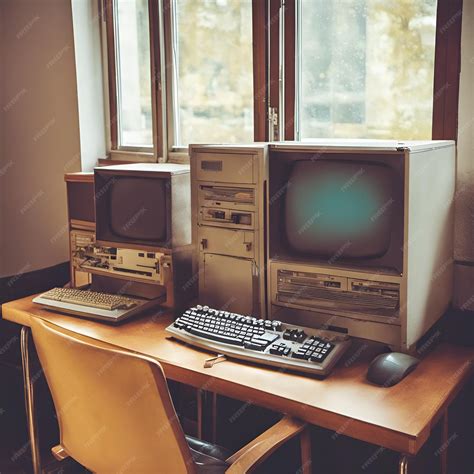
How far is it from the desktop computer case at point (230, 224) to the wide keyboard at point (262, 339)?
0.09 m

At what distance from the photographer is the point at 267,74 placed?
98.0 inches

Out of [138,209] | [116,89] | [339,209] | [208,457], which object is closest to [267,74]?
[138,209]

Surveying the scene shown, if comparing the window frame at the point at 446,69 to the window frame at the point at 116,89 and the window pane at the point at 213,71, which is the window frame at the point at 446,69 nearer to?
the window pane at the point at 213,71

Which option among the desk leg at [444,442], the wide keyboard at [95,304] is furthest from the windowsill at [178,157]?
the desk leg at [444,442]

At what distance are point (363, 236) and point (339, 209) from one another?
102 millimetres

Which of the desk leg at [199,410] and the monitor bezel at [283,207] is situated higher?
the monitor bezel at [283,207]

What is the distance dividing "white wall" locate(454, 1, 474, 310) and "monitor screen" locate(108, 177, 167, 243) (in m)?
0.93

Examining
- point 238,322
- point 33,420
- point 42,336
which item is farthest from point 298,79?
point 33,420

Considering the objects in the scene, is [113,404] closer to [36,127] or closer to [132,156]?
[132,156]

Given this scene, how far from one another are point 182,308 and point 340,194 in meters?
0.72

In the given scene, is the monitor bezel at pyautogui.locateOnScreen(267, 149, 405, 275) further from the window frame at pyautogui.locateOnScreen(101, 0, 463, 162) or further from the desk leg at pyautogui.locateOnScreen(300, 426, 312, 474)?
the desk leg at pyautogui.locateOnScreen(300, 426, 312, 474)

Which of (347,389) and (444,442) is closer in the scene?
(347,389)

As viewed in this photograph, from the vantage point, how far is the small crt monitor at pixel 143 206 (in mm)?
2197

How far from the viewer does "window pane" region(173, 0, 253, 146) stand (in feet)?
8.62
